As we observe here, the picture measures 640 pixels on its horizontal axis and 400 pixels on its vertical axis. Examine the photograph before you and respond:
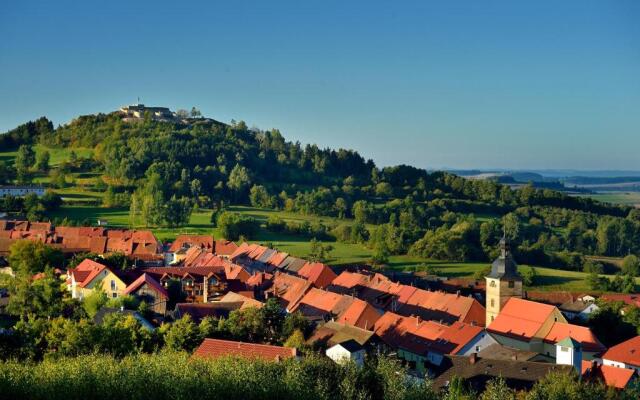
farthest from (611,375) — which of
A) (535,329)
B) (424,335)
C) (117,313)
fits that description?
(117,313)

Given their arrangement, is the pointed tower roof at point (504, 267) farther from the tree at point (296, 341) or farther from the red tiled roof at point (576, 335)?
the tree at point (296, 341)

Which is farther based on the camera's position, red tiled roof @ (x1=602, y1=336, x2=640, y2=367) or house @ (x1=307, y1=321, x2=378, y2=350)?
red tiled roof @ (x1=602, y1=336, x2=640, y2=367)

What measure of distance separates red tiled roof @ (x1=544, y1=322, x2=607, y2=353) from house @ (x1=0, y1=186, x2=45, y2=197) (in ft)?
A: 228

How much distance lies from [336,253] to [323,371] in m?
51.1

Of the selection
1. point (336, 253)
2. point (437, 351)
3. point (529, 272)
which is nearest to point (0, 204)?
point (336, 253)

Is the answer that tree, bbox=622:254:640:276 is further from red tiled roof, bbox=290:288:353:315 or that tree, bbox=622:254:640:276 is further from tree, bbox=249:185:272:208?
tree, bbox=249:185:272:208

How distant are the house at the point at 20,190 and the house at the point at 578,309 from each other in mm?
63887

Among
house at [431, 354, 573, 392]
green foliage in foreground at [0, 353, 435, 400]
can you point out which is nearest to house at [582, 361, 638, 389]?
house at [431, 354, 573, 392]

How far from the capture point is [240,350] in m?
28.9

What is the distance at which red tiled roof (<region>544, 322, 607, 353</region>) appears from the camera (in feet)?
126

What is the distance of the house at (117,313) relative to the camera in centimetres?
3631

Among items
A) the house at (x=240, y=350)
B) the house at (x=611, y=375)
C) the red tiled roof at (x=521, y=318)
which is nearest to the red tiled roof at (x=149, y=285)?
the house at (x=240, y=350)

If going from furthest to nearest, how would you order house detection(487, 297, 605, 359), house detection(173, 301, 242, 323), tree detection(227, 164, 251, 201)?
tree detection(227, 164, 251, 201) < house detection(487, 297, 605, 359) < house detection(173, 301, 242, 323)

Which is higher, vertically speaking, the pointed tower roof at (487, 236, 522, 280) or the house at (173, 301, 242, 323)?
the pointed tower roof at (487, 236, 522, 280)
